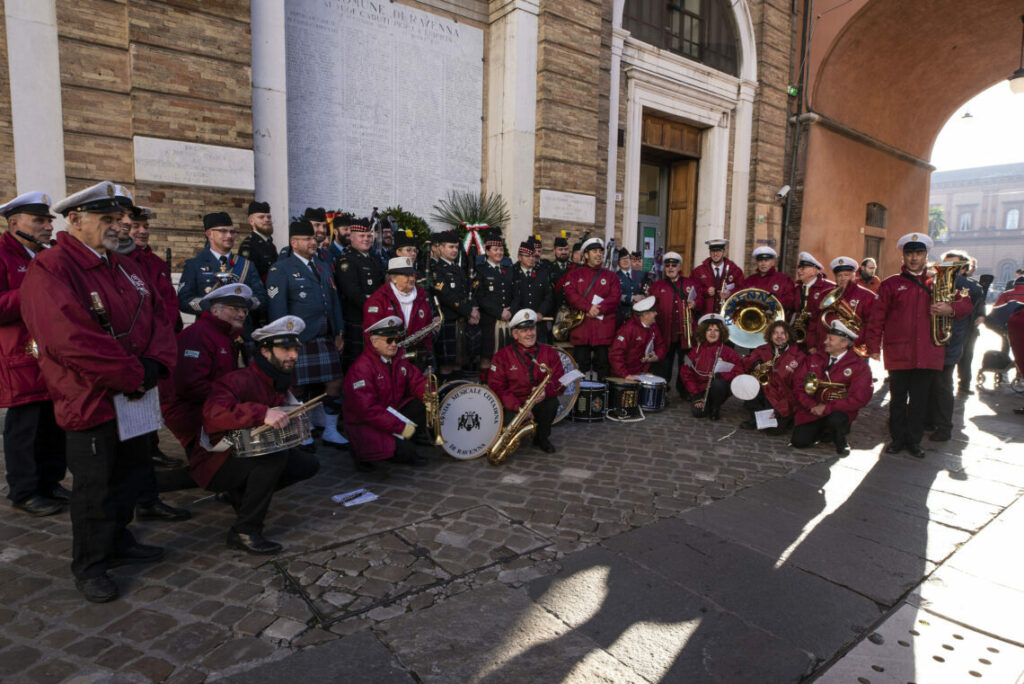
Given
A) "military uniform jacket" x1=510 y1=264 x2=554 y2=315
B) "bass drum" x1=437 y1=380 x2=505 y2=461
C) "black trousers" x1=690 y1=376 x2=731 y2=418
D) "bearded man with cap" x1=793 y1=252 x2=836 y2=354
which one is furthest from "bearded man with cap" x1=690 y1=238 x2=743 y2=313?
"bass drum" x1=437 y1=380 x2=505 y2=461

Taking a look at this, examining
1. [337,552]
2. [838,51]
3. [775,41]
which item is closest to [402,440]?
[337,552]

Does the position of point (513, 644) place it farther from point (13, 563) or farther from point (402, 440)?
point (13, 563)

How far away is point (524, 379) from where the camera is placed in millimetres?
6016

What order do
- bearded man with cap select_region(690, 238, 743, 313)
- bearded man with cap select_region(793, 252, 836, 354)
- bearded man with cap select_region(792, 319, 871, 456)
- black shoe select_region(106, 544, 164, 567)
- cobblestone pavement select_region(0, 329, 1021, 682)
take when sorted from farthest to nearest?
→ bearded man with cap select_region(690, 238, 743, 313), bearded man with cap select_region(793, 252, 836, 354), bearded man with cap select_region(792, 319, 871, 456), black shoe select_region(106, 544, 164, 567), cobblestone pavement select_region(0, 329, 1021, 682)

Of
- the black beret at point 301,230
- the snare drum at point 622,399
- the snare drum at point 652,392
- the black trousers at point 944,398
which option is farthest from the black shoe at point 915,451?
the black beret at point 301,230

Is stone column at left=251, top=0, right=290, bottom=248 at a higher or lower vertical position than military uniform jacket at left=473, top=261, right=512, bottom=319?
higher

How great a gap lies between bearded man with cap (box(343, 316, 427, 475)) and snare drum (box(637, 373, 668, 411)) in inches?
128

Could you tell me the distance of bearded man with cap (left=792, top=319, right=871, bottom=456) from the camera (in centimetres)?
618

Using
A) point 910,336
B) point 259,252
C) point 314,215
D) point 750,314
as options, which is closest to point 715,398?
point 750,314

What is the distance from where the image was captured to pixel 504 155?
11.4 metres

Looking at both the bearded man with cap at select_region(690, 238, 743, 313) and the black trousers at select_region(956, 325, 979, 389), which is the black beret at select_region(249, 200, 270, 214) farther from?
the black trousers at select_region(956, 325, 979, 389)

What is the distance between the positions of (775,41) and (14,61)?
1637 centimetres

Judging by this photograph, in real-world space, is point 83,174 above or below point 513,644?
above

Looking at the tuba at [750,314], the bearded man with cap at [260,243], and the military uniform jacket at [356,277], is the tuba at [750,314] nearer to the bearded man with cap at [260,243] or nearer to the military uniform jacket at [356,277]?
the military uniform jacket at [356,277]
